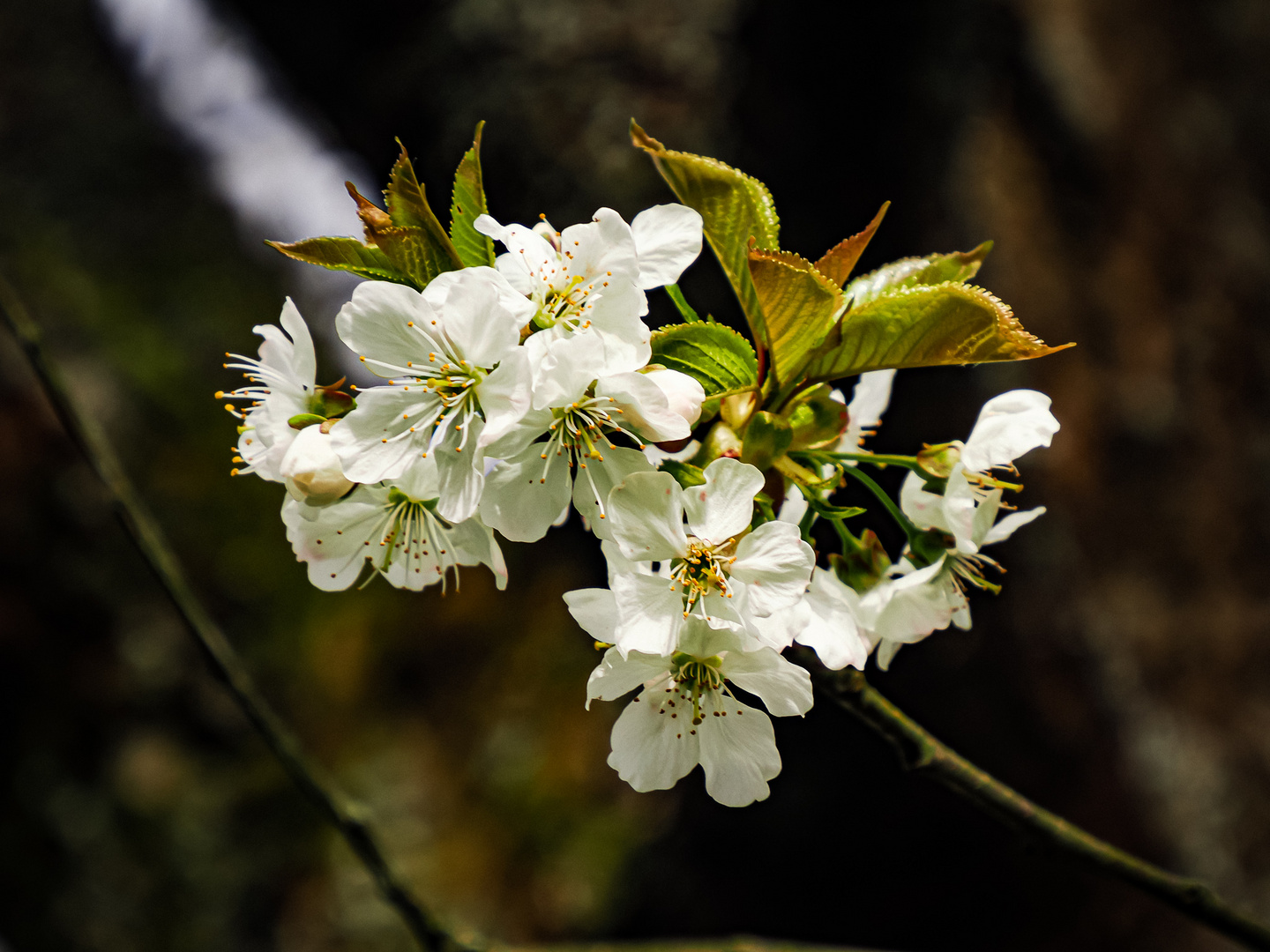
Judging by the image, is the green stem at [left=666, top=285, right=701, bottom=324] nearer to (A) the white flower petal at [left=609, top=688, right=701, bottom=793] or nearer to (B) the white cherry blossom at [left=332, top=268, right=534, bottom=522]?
(B) the white cherry blossom at [left=332, top=268, right=534, bottom=522]

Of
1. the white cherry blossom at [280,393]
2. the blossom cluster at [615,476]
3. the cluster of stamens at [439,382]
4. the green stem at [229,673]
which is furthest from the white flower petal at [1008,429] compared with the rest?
the green stem at [229,673]

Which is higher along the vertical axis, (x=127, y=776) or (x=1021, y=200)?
(x=1021, y=200)

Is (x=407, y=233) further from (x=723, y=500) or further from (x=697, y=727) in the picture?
(x=697, y=727)

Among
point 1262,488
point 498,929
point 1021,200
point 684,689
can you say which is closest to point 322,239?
point 684,689

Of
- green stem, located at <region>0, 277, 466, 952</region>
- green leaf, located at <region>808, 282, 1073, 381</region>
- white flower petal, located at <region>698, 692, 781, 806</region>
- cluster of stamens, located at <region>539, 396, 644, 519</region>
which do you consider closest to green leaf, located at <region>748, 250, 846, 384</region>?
green leaf, located at <region>808, 282, 1073, 381</region>

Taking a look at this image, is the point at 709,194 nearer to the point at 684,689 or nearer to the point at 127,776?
the point at 684,689

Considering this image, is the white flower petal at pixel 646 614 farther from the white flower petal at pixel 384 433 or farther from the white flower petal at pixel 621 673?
the white flower petal at pixel 384 433
